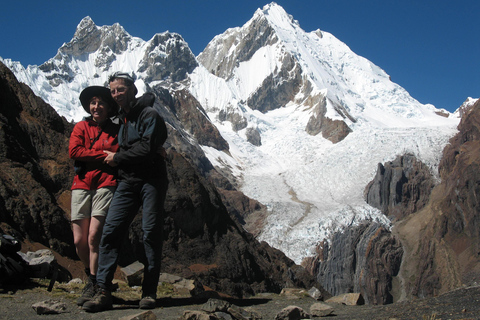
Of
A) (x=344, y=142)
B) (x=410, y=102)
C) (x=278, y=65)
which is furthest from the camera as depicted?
(x=278, y=65)

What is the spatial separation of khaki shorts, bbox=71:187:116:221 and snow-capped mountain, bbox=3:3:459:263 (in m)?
51.1

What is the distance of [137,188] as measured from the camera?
221 inches

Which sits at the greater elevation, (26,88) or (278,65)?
(278,65)

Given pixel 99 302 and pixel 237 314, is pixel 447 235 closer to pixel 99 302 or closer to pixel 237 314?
pixel 237 314

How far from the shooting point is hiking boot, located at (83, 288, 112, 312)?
523 centimetres

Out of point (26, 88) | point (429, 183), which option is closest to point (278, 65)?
point (429, 183)

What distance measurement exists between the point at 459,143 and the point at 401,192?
14.2 metres

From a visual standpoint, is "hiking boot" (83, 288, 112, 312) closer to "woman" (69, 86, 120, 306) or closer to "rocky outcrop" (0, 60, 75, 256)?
"woman" (69, 86, 120, 306)

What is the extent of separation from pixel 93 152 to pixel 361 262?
59646 mm

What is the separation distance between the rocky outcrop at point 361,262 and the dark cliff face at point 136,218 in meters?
38.4

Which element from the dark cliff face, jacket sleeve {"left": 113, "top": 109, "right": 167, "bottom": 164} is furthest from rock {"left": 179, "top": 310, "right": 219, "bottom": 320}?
the dark cliff face

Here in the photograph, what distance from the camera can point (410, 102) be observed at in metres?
128

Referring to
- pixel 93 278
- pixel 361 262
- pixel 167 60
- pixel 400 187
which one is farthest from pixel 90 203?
pixel 167 60

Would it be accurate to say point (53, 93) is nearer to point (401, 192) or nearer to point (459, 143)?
point (401, 192)
